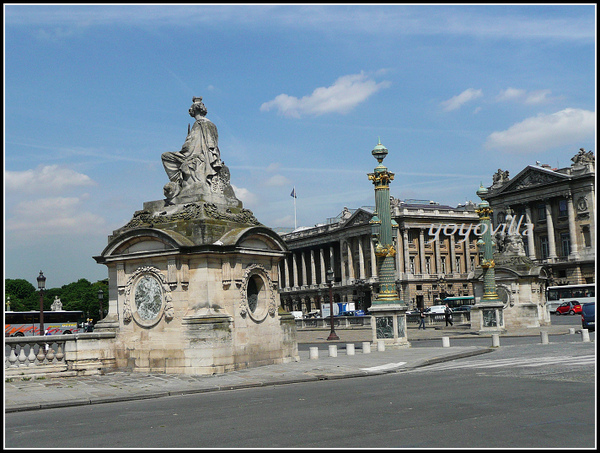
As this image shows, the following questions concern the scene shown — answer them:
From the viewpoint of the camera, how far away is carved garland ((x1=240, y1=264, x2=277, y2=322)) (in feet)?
66.2

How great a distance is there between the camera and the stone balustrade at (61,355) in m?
18.9

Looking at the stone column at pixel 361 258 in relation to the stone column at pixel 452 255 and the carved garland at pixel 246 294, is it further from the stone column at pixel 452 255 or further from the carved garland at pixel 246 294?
the carved garland at pixel 246 294

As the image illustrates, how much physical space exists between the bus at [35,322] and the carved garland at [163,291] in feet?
136

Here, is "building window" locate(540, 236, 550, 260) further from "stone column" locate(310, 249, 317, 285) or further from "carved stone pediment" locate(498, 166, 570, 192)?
"stone column" locate(310, 249, 317, 285)

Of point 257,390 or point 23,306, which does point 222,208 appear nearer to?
point 257,390

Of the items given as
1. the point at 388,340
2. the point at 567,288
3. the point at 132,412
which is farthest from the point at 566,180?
the point at 132,412

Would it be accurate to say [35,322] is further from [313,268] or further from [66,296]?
[313,268]

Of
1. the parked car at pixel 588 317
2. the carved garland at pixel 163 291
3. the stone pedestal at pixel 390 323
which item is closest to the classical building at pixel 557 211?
the parked car at pixel 588 317

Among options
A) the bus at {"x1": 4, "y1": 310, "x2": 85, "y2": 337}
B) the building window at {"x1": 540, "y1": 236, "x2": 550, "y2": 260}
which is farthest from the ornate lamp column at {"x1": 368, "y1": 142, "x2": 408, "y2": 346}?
the building window at {"x1": 540, "y1": 236, "x2": 550, "y2": 260}

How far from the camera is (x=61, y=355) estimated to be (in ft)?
63.9

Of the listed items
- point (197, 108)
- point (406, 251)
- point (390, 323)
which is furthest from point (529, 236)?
point (197, 108)

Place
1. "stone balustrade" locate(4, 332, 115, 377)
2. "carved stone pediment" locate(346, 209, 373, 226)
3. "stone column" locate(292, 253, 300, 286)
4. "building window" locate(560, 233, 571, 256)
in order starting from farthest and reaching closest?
"stone column" locate(292, 253, 300, 286)
"carved stone pediment" locate(346, 209, 373, 226)
"building window" locate(560, 233, 571, 256)
"stone balustrade" locate(4, 332, 115, 377)

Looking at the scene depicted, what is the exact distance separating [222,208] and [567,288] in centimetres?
6280

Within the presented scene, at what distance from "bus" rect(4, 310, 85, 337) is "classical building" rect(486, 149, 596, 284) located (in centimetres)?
5908
